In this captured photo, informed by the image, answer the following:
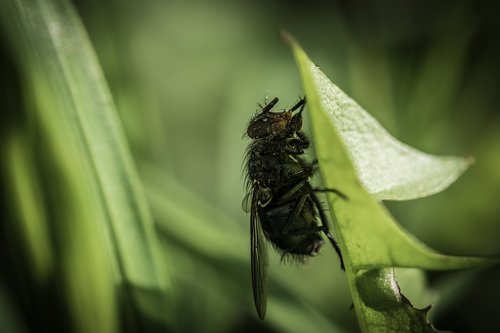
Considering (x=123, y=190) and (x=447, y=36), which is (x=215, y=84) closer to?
(x=447, y=36)

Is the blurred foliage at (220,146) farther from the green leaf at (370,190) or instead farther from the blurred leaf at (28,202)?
Result: the green leaf at (370,190)

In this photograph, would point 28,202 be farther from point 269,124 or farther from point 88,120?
point 269,124

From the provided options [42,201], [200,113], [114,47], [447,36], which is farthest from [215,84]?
[42,201]

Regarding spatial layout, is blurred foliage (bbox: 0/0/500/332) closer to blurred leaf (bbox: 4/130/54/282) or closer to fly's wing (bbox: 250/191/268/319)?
blurred leaf (bbox: 4/130/54/282)

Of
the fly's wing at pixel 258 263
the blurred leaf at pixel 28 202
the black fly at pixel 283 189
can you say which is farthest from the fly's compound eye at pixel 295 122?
the blurred leaf at pixel 28 202

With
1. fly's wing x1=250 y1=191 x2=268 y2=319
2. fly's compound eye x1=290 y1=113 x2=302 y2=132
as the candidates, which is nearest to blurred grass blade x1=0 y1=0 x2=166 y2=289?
fly's wing x1=250 y1=191 x2=268 y2=319
